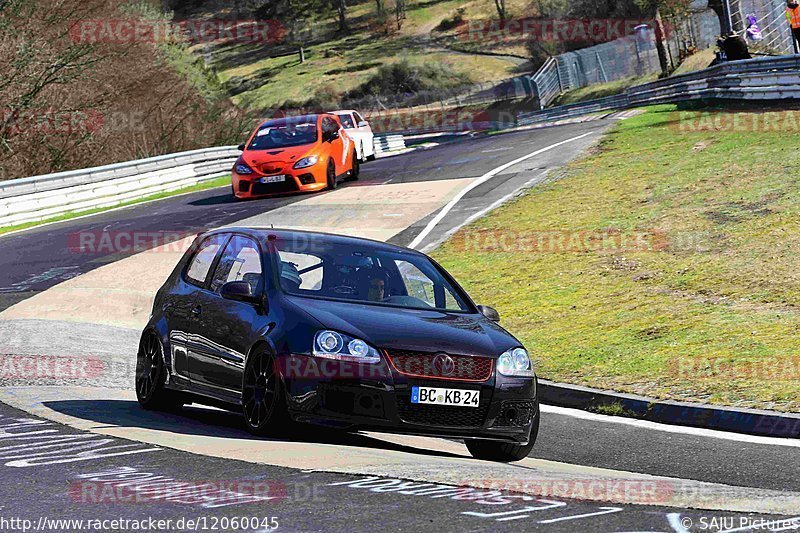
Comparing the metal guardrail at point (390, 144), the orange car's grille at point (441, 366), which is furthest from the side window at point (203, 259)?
the metal guardrail at point (390, 144)

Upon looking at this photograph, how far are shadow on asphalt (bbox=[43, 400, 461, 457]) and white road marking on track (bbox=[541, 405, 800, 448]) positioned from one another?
84.5 inches

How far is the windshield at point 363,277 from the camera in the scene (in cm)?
934

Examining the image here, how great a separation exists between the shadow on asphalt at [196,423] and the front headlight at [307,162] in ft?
56.6

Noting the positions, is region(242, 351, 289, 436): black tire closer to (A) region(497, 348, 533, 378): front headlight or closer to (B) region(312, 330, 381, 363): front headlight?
(B) region(312, 330, 381, 363): front headlight

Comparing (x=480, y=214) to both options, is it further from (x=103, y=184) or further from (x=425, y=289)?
(x=425, y=289)

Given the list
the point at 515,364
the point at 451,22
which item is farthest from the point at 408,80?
the point at 515,364

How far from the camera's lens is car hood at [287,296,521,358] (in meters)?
8.46

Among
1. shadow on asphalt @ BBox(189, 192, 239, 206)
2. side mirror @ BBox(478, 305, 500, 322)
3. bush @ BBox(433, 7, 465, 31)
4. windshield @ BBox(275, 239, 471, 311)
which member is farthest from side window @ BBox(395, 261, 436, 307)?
bush @ BBox(433, 7, 465, 31)

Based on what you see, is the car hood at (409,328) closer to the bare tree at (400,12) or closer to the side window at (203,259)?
the side window at (203,259)

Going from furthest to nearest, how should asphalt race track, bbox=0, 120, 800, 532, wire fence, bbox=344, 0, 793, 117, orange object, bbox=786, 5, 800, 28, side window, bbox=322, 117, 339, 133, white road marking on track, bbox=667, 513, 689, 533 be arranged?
wire fence, bbox=344, 0, 793, 117
orange object, bbox=786, 5, 800, 28
side window, bbox=322, 117, 339, 133
asphalt race track, bbox=0, 120, 800, 532
white road marking on track, bbox=667, 513, 689, 533

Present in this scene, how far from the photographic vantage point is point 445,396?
8422mm

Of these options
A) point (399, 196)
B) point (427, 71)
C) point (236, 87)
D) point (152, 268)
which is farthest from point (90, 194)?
point (236, 87)

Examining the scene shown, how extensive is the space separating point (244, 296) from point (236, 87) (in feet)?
359

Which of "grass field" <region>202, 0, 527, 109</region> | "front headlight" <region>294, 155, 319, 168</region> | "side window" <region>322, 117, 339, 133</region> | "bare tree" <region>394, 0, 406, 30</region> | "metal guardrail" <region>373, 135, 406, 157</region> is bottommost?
"metal guardrail" <region>373, 135, 406, 157</region>
